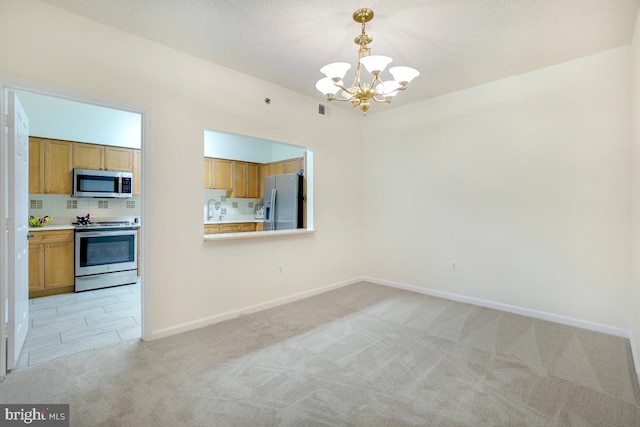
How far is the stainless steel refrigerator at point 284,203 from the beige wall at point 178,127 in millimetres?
636

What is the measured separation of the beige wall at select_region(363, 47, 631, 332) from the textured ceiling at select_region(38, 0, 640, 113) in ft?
1.55

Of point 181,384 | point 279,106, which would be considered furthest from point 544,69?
point 181,384

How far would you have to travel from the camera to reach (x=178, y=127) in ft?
9.96

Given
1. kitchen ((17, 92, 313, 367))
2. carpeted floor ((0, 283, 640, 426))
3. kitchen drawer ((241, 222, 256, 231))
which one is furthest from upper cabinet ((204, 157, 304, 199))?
carpeted floor ((0, 283, 640, 426))

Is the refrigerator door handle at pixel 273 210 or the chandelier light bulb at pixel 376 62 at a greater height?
the chandelier light bulb at pixel 376 62

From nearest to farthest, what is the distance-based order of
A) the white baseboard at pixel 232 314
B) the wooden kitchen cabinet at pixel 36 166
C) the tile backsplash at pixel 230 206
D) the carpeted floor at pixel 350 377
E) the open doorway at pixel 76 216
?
the carpeted floor at pixel 350 377
the white baseboard at pixel 232 314
the open doorway at pixel 76 216
the wooden kitchen cabinet at pixel 36 166
the tile backsplash at pixel 230 206

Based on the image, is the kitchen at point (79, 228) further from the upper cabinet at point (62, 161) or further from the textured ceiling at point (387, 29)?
the textured ceiling at point (387, 29)

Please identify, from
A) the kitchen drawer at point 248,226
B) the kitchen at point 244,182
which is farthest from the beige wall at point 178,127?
the kitchen drawer at point 248,226

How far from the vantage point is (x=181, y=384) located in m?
2.15

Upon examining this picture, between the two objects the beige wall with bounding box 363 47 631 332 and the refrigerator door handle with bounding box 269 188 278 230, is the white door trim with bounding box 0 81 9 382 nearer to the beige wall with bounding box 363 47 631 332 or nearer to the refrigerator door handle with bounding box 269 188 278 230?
the refrigerator door handle with bounding box 269 188 278 230

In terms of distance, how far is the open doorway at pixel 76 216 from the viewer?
3.86 meters

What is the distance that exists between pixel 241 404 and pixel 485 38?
3.59 m

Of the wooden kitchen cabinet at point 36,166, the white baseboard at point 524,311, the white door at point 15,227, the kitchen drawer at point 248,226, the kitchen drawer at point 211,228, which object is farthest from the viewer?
the kitchen drawer at point 248,226

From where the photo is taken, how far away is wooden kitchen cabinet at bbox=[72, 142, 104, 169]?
4793 mm
